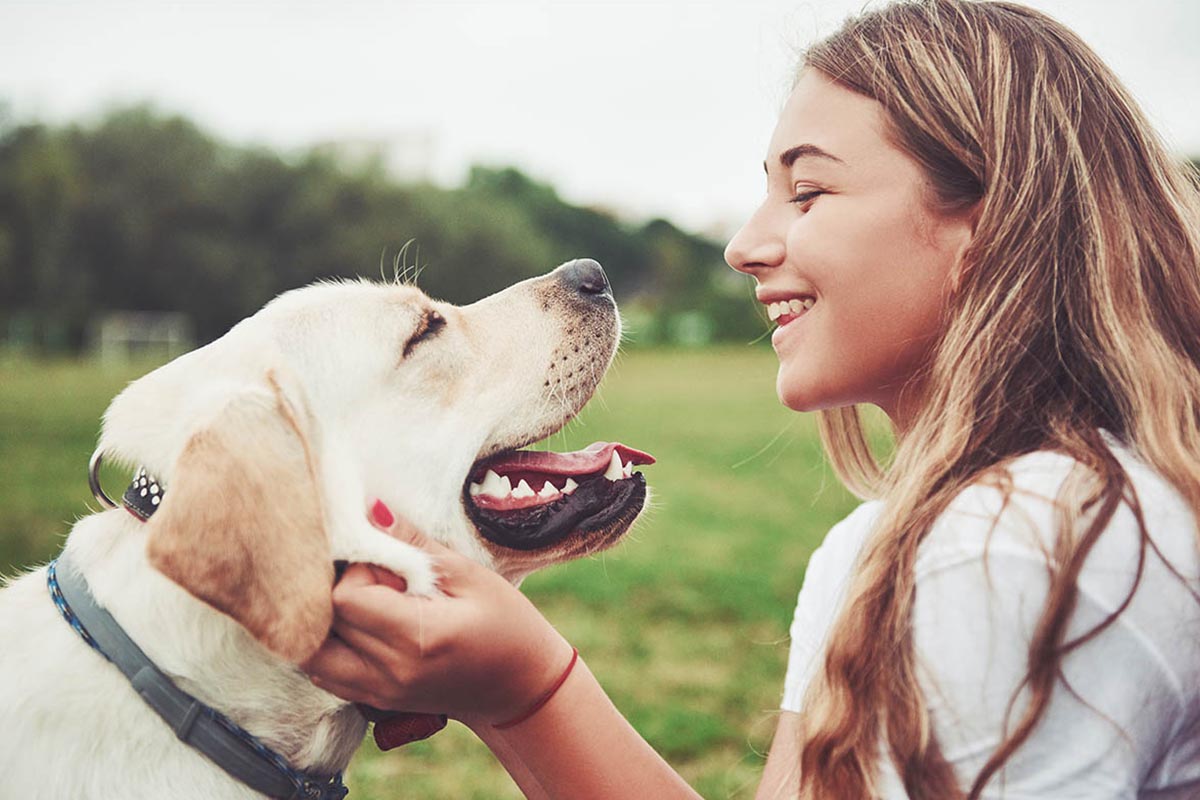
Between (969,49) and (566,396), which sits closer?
(969,49)

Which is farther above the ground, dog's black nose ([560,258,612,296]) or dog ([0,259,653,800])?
dog's black nose ([560,258,612,296])

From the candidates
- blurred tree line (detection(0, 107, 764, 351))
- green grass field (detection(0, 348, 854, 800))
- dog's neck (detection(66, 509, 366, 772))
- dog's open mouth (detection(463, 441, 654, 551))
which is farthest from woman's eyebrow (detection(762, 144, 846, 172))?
blurred tree line (detection(0, 107, 764, 351))

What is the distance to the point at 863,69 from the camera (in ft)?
7.77

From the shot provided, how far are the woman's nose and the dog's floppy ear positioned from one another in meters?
1.23

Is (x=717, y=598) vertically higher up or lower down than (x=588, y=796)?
lower down

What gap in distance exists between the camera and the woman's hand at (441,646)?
1896 mm

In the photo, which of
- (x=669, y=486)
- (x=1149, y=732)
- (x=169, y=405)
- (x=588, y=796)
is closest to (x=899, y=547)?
(x=1149, y=732)

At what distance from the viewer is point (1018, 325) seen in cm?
207

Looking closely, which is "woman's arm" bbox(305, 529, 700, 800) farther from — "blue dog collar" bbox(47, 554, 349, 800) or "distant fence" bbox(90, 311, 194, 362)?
"distant fence" bbox(90, 311, 194, 362)

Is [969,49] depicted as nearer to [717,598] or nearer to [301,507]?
[301,507]

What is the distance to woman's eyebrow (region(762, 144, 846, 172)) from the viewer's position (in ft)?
7.63

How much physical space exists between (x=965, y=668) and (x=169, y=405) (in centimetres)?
164

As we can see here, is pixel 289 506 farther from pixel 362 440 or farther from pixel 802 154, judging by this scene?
pixel 802 154

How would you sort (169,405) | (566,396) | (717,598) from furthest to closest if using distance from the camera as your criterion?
(717,598) → (566,396) → (169,405)
